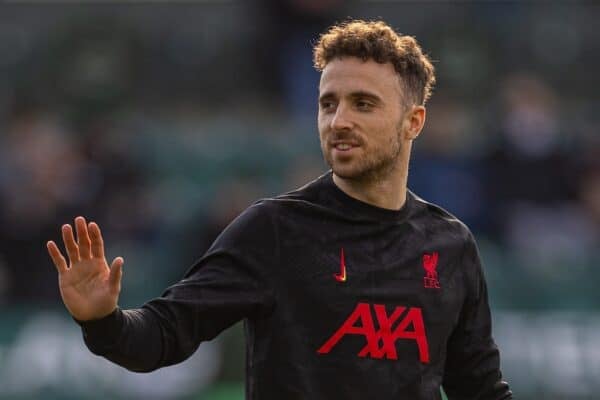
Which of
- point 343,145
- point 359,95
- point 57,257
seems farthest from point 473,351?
point 57,257

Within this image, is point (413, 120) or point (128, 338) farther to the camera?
point (413, 120)

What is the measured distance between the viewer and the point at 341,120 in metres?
5.08

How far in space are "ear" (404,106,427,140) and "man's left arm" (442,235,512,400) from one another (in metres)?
0.49

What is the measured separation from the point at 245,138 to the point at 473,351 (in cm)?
728

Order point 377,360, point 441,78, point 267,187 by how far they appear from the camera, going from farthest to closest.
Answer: point 441,78
point 267,187
point 377,360

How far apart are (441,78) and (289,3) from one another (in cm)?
168

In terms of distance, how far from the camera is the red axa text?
197 inches

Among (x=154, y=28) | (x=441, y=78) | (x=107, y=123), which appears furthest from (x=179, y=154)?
(x=154, y=28)

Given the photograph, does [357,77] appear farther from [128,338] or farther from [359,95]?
[128,338]

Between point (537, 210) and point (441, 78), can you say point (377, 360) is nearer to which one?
point (537, 210)

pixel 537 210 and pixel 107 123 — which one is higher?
pixel 107 123

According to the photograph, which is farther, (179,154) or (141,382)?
(179,154)

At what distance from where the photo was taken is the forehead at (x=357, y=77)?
16.9 feet

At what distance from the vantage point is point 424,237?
5395 mm
